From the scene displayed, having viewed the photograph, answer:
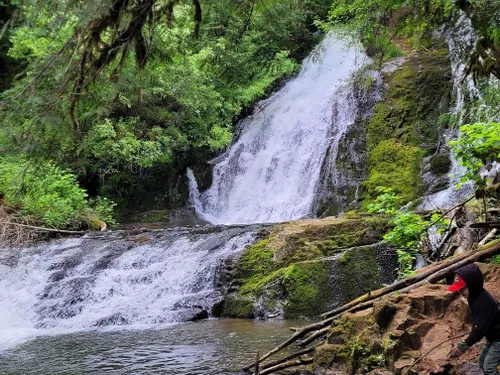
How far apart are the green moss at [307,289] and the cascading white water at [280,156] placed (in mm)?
6623

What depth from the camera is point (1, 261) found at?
13156 mm

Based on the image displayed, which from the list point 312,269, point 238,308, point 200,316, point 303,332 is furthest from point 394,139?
point 303,332

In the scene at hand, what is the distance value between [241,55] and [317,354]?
3359 mm

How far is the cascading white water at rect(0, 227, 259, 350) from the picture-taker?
33.2 ft

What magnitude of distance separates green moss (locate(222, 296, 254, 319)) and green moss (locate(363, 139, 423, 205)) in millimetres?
6129

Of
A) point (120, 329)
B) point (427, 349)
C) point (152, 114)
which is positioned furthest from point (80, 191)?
point (427, 349)

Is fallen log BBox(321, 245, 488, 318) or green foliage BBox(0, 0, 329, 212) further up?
green foliage BBox(0, 0, 329, 212)

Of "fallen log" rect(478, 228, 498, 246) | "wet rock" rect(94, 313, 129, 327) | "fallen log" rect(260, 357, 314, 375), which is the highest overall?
"fallen log" rect(478, 228, 498, 246)

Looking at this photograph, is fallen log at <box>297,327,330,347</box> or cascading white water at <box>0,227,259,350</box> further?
cascading white water at <box>0,227,259,350</box>

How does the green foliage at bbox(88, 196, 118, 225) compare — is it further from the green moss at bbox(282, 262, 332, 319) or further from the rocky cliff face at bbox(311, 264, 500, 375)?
the rocky cliff face at bbox(311, 264, 500, 375)

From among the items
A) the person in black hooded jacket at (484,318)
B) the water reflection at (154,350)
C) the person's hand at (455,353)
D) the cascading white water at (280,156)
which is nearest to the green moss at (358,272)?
the water reflection at (154,350)

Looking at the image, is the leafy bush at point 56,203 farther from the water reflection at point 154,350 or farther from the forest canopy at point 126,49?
the forest canopy at point 126,49

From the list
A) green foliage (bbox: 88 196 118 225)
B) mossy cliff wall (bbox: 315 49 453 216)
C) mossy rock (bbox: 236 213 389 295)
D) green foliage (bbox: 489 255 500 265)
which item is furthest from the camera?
green foliage (bbox: 88 196 118 225)

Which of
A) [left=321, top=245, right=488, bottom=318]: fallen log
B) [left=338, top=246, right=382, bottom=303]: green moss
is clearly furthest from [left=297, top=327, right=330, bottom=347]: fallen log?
[left=338, top=246, right=382, bottom=303]: green moss
